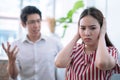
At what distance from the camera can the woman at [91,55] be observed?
1.24m

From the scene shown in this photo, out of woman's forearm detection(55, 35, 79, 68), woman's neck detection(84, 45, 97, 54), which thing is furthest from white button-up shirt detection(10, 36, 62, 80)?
woman's neck detection(84, 45, 97, 54)

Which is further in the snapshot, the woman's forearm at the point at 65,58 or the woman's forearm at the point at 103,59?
the woman's forearm at the point at 65,58

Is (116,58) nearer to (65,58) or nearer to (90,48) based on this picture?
(90,48)

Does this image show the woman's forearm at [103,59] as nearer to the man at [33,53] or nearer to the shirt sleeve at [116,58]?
the shirt sleeve at [116,58]

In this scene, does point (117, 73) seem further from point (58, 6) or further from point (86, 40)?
point (58, 6)

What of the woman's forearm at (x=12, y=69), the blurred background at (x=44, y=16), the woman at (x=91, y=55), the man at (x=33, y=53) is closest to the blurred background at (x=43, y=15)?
the blurred background at (x=44, y=16)

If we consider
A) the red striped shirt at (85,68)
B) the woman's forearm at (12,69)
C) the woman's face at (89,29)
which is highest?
the woman's face at (89,29)

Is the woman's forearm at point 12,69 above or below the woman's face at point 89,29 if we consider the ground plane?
below

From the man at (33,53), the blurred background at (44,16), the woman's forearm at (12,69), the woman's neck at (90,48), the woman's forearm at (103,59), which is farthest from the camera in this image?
the blurred background at (44,16)

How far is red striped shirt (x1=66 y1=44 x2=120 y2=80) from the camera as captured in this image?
1229mm

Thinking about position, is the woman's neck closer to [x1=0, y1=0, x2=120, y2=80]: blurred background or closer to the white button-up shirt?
the white button-up shirt

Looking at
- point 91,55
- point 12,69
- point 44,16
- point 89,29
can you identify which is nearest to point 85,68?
point 91,55

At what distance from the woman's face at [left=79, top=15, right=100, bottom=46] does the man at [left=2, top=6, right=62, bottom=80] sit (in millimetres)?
749

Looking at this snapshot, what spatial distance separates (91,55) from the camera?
1.33m
